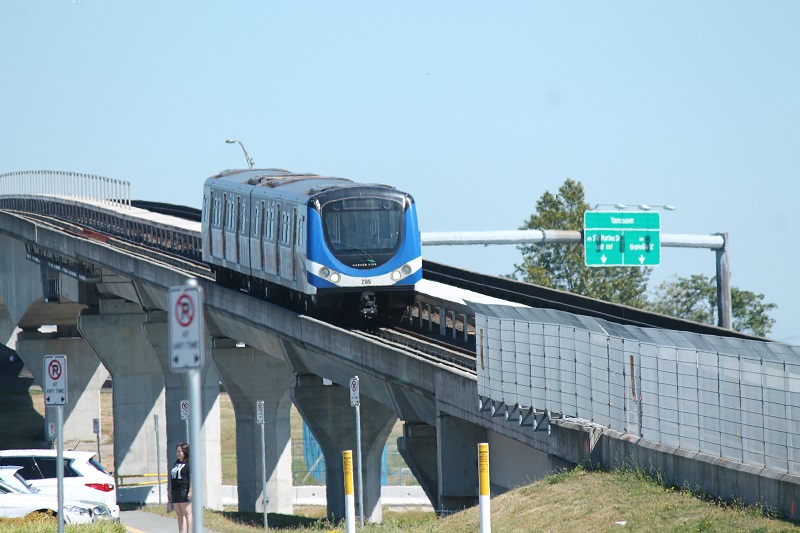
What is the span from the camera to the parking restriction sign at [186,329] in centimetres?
899

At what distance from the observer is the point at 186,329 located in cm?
909

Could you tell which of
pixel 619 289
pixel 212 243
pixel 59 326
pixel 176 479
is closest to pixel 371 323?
pixel 212 243

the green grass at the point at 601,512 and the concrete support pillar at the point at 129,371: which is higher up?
the green grass at the point at 601,512

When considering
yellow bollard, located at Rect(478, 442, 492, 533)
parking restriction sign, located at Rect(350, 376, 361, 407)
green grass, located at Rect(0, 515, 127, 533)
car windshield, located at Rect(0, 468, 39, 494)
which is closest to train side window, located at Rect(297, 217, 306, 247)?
parking restriction sign, located at Rect(350, 376, 361, 407)

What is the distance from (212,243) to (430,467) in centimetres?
1256

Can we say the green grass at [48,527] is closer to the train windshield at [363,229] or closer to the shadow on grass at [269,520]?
the train windshield at [363,229]

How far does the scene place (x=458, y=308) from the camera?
96.7 ft

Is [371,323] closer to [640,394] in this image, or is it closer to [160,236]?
[640,394]

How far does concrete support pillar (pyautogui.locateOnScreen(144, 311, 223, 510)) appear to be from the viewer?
1983 inches

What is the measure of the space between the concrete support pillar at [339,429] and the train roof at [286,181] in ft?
19.4

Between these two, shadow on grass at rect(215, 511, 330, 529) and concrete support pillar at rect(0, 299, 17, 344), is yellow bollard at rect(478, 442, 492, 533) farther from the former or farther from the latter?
concrete support pillar at rect(0, 299, 17, 344)

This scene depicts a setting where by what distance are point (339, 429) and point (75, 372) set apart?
35180 millimetres

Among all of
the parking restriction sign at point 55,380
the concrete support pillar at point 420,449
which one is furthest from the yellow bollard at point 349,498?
the concrete support pillar at point 420,449

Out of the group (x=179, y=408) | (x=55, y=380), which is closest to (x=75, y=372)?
(x=179, y=408)
